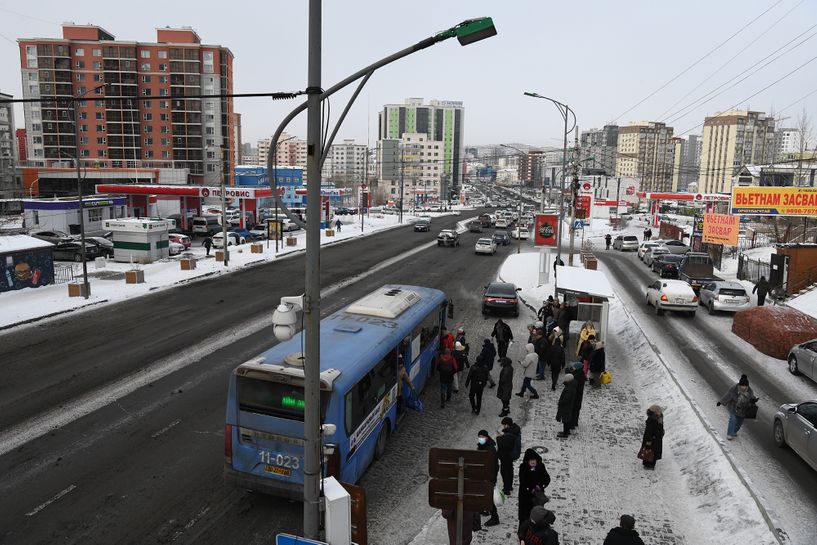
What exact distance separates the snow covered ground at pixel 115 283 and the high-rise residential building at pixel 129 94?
60.7 m

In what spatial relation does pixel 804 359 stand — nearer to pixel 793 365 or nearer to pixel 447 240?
pixel 793 365

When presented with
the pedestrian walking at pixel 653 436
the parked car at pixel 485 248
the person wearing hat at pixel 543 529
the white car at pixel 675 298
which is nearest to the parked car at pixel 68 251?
the parked car at pixel 485 248

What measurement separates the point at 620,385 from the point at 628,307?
11.0m

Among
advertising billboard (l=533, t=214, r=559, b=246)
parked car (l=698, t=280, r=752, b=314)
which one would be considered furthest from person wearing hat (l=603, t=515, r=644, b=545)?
advertising billboard (l=533, t=214, r=559, b=246)

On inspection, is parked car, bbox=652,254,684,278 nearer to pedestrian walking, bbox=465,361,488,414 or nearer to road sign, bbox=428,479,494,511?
pedestrian walking, bbox=465,361,488,414

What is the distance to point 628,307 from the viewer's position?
86.1 ft

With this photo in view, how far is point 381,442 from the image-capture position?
36.8ft

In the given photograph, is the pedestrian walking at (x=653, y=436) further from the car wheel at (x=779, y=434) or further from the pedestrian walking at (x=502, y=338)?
the pedestrian walking at (x=502, y=338)

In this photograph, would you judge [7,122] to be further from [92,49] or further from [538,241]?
[538,241]

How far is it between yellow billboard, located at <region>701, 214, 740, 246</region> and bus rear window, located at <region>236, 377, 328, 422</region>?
110ft

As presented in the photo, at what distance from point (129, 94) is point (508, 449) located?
10689cm

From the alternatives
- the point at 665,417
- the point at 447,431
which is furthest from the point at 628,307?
the point at 447,431

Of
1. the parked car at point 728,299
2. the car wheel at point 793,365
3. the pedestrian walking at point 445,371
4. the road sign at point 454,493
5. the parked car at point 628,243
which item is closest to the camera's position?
the road sign at point 454,493

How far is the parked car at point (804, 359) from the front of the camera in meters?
15.8
